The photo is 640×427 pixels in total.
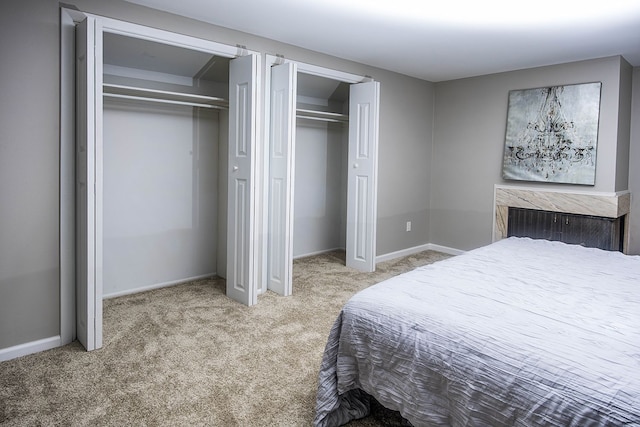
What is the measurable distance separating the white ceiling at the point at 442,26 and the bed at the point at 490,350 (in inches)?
72.0

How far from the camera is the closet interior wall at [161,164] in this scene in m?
3.46

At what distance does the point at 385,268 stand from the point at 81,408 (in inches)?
130

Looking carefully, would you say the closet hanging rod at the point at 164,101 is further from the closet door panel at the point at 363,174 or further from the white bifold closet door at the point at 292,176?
the closet door panel at the point at 363,174

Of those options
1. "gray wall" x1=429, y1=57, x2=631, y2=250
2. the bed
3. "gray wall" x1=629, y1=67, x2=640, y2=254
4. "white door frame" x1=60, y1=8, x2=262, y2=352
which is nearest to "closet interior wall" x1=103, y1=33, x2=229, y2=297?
"white door frame" x1=60, y1=8, x2=262, y2=352

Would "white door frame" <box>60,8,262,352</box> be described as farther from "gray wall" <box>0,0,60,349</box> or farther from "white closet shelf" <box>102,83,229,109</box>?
"white closet shelf" <box>102,83,229,109</box>

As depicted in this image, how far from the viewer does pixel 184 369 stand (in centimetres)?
241

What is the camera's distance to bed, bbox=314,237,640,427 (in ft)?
4.24

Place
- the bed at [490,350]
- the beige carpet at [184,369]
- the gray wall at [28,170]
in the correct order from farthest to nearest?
the gray wall at [28,170] → the beige carpet at [184,369] → the bed at [490,350]

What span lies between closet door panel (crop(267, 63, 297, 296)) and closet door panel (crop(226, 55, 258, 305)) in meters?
0.37

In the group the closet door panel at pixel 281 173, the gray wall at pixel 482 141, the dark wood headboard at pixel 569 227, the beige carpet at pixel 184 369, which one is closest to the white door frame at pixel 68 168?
the beige carpet at pixel 184 369

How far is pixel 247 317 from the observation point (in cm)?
319

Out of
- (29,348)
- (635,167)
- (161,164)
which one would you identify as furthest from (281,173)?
(635,167)

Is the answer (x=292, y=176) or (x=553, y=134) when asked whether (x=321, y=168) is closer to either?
(x=292, y=176)

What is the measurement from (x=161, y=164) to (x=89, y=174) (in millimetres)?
1301
